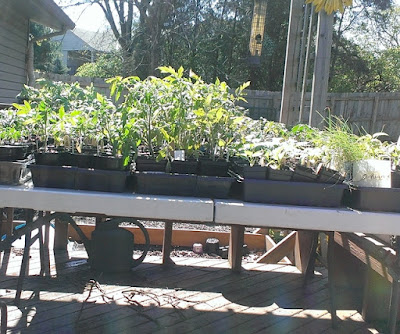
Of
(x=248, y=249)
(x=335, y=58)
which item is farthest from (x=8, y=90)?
(x=335, y=58)

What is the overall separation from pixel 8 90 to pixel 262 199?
741 cm

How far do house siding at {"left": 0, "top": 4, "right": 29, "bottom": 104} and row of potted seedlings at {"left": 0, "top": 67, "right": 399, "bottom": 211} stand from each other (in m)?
6.11

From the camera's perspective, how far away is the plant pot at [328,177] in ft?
6.37

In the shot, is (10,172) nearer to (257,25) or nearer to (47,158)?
(47,158)

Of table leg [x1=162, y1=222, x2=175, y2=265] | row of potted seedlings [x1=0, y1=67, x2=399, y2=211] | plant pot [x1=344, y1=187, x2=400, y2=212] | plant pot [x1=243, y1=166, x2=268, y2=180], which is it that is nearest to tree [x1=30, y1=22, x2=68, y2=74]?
table leg [x1=162, y1=222, x2=175, y2=265]

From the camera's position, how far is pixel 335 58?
1452 centimetres

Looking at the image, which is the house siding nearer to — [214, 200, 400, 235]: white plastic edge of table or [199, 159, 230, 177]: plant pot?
[199, 159, 230, 177]: plant pot

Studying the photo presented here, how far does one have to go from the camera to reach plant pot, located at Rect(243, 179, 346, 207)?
193 centimetres

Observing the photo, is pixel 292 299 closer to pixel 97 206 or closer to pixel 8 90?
pixel 97 206

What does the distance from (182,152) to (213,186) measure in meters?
0.23

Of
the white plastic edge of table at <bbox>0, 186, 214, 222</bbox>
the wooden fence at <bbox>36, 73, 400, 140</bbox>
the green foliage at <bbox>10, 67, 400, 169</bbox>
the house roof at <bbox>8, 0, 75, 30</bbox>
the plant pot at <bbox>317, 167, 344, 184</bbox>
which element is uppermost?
the house roof at <bbox>8, 0, 75, 30</bbox>

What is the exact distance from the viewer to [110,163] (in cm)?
197

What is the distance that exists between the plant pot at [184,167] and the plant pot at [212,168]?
0.03 meters

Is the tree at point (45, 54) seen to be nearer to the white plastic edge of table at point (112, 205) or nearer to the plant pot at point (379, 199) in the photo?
the white plastic edge of table at point (112, 205)
